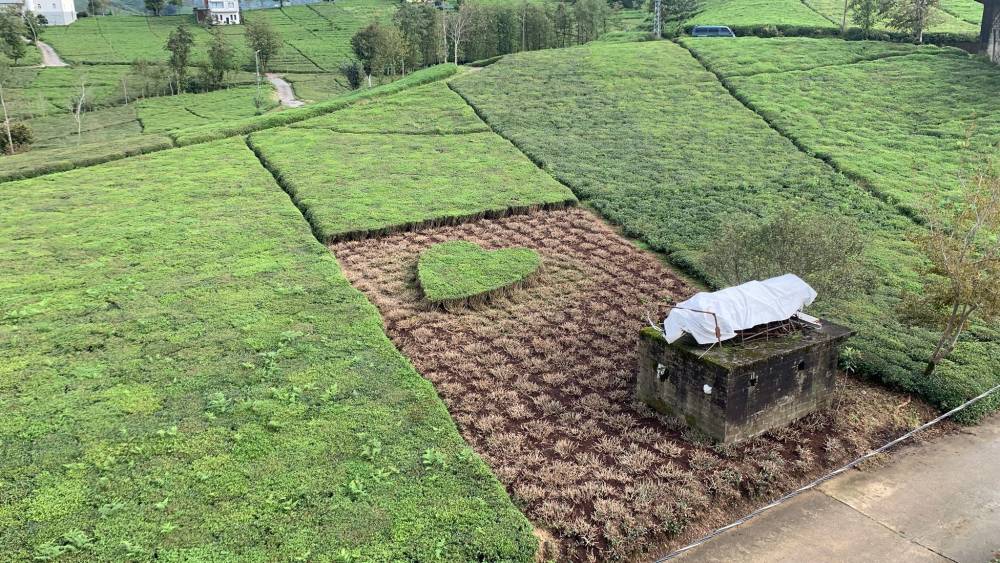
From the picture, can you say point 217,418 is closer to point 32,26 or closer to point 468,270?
point 468,270

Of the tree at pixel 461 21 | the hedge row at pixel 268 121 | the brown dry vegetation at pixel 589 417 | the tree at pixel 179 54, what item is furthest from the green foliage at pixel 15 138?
the brown dry vegetation at pixel 589 417

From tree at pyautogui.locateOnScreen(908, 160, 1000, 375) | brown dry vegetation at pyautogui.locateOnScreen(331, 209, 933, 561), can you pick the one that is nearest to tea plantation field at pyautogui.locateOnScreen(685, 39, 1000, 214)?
tree at pyautogui.locateOnScreen(908, 160, 1000, 375)

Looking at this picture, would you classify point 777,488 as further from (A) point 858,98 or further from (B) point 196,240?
(A) point 858,98

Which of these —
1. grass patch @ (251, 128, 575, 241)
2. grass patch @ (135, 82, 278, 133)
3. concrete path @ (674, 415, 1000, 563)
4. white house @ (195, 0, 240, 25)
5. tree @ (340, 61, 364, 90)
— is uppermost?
white house @ (195, 0, 240, 25)

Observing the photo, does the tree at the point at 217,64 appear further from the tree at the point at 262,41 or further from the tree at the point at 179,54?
the tree at the point at 262,41

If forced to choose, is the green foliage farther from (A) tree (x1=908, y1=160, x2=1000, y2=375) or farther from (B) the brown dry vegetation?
(A) tree (x1=908, y1=160, x2=1000, y2=375)
